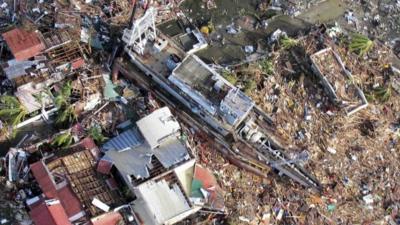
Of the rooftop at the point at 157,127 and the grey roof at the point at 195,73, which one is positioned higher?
the grey roof at the point at 195,73

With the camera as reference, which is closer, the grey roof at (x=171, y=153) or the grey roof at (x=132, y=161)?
the grey roof at (x=132, y=161)

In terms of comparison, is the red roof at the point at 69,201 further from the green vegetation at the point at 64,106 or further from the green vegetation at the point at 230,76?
the green vegetation at the point at 230,76

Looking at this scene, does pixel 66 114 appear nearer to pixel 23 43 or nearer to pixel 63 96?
pixel 63 96

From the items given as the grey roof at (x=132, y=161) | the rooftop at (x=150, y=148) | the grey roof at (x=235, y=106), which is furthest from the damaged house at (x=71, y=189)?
the grey roof at (x=235, y=106)

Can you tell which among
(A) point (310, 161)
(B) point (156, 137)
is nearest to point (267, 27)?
(A) point (310, 161)

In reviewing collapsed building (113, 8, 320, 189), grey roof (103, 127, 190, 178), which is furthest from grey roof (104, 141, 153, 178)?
collapsed building (113, 8, 320, 189)

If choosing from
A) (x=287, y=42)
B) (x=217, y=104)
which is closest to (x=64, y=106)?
(x=217, y=104)
